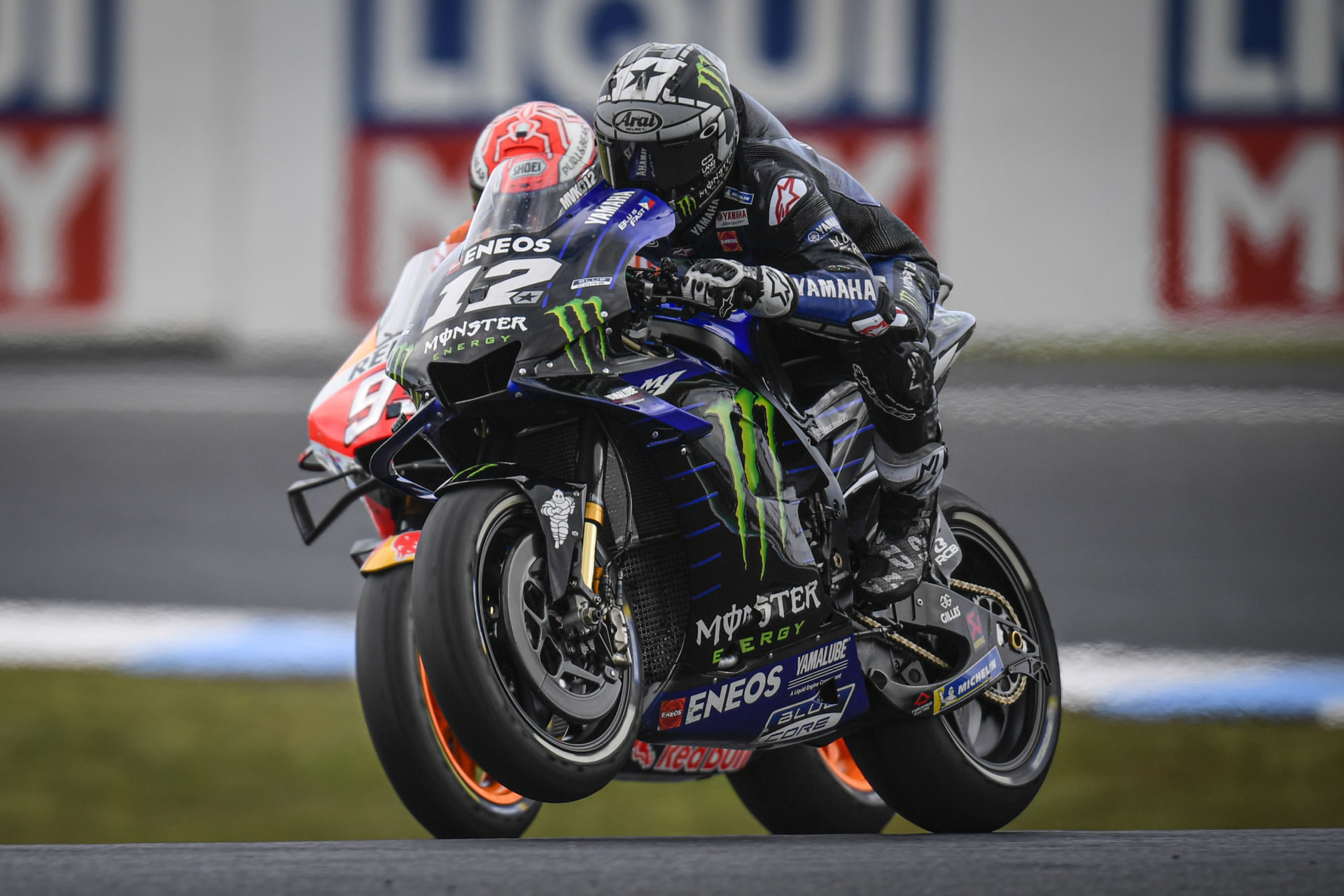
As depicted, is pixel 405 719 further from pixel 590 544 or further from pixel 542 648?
pixel 590 544

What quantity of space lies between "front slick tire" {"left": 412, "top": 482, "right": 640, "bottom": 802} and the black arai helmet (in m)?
0.79

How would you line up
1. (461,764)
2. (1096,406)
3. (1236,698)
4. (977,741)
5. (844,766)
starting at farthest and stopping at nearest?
(1096,406) → (1236,698) → (844,766) → (977,741) → (461,764)

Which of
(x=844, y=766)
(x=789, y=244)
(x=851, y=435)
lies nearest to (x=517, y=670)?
(x=789, y=244)

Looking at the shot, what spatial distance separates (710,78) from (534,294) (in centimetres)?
69

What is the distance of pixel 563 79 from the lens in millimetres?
13953

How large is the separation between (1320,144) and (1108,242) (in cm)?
165

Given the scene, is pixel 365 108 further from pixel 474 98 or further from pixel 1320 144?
pixel 1320 144

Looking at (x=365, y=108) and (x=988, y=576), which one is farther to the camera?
(x=365, y=108)

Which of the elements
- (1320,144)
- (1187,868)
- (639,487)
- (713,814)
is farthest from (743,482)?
(1320,144)

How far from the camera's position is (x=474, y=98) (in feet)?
45.9

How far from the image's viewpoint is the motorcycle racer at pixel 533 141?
4363mm

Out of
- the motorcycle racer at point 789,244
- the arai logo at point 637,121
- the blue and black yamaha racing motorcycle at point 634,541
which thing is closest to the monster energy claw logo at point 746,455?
Answer: the blue and black yamaha racing motorcycle at point 634,541

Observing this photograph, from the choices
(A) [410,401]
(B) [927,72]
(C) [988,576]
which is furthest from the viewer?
(B) [927,72]

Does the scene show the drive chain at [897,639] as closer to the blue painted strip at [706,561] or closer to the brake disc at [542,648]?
the blue painted strip at [706,561]
